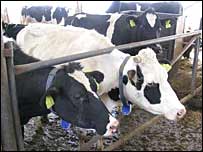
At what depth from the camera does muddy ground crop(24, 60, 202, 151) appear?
3004mm

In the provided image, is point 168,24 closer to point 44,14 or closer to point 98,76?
point 98,76

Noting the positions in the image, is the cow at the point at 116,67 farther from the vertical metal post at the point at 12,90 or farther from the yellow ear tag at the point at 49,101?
the vertical metal post at the point at 12,90

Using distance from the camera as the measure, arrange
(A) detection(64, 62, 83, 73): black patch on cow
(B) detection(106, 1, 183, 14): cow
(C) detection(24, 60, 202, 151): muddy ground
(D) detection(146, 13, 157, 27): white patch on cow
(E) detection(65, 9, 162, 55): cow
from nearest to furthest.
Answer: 1. (A) detection(64, 62, 83, 73): black patch on cow
2. (C) detection(24, 60, 202, 151): muddy ground
3. (E) detection(65, 9, 162, 55): cow
4. (D) detection(146, 13, 157, 27): white patch on cow
5. (B) detection(106, 1, 183, 14): cow

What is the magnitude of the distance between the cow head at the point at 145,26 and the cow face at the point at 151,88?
7.94 feet

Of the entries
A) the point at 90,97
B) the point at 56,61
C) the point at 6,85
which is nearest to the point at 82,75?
the point at 90,97

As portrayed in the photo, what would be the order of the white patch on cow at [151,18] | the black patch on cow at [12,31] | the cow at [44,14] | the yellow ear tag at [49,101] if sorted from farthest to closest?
the cow at [44,14], the white patch on cow at [151,18], the black patch on cow at [12,31], the yellow ear tag at [49,101]

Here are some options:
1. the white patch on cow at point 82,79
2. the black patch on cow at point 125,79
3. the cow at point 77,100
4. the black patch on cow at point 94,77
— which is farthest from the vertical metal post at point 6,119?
the black patch on cow at point 125,79

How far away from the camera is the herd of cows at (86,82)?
1822 mm

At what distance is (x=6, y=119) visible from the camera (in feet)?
4.71

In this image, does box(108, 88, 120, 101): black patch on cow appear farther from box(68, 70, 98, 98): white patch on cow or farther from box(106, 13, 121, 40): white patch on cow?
box(106, 13, 121, 40): white patch on cow

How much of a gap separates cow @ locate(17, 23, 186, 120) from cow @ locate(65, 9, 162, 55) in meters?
1.80

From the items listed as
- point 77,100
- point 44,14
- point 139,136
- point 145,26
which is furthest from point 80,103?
point 44,14

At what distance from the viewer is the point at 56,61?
1.62 meters

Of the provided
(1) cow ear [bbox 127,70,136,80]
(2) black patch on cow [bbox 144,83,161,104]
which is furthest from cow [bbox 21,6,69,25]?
(2) black patch on cow [bbox 144,83,161,104]
